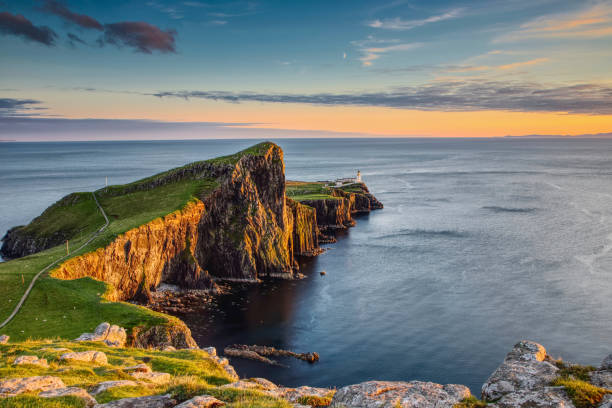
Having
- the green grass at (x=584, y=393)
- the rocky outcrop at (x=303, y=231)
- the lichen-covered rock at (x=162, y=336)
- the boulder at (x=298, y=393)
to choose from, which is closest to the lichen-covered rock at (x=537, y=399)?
the green grass at (x=584, y=393)

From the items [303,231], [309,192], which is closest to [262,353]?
[303,231]

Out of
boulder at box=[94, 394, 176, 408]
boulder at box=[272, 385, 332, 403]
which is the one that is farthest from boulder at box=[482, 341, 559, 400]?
boulder at box=[94, 394, 176, 408]

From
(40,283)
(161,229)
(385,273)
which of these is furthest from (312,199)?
(40,283)

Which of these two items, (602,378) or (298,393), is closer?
(602,378)

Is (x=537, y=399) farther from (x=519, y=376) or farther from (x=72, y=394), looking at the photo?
(x=72, y=394)

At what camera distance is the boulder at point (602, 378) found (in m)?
17.6

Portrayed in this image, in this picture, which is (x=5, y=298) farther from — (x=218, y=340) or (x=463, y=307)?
(x=463, y=307)

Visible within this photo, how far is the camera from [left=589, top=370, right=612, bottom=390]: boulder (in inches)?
692

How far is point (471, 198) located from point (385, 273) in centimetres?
11767

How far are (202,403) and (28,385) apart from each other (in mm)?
8263

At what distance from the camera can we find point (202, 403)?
51.3 feet

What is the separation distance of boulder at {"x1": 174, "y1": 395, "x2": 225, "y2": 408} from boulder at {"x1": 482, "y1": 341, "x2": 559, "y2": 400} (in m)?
11.9

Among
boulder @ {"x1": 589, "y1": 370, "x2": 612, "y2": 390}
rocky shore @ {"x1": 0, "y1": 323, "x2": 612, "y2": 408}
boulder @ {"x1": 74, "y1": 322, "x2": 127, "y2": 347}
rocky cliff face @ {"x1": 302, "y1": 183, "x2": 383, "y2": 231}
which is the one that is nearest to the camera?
rocky shore @ {"x1": 0, "y1": 323, "x2": 612, "y2": 408}

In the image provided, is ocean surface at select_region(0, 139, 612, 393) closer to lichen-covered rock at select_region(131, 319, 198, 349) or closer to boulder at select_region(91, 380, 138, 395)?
lichen-covered rock at select_region(131, 319, 198, 349)
